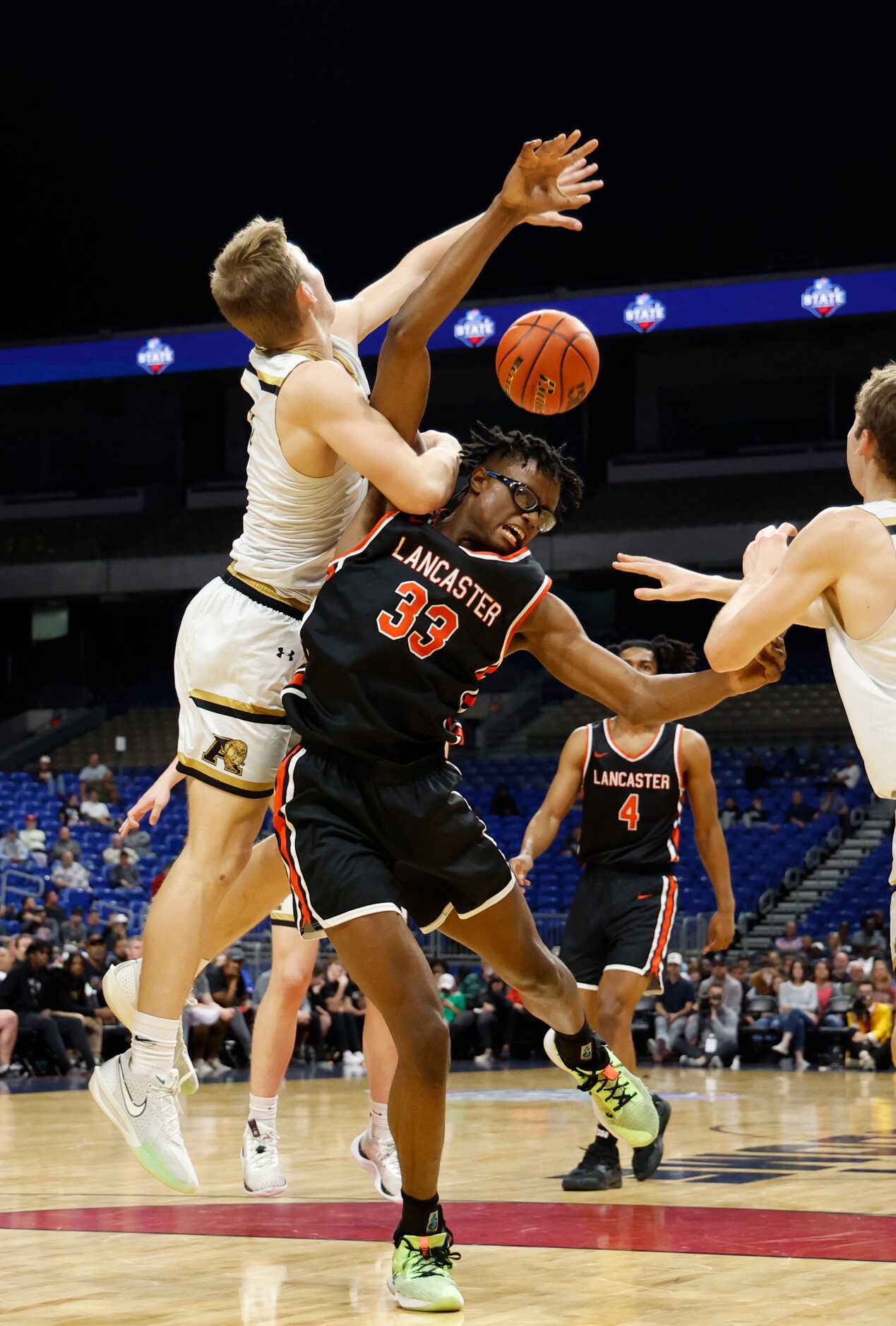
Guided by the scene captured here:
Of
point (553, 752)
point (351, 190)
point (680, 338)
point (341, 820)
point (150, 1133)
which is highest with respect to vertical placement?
point (351, 190)

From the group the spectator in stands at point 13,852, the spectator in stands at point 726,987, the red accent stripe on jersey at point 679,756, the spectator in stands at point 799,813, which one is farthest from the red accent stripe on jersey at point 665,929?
the spectator in stands at point 799,813

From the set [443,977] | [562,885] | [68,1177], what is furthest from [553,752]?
[68,1177]

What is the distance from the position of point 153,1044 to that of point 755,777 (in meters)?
20.1

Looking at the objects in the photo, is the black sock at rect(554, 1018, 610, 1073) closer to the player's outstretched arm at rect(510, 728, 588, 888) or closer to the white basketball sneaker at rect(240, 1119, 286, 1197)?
the white basketball sneaker at rect(240, 1119, 286, 1197)

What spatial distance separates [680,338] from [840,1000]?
12.3 m

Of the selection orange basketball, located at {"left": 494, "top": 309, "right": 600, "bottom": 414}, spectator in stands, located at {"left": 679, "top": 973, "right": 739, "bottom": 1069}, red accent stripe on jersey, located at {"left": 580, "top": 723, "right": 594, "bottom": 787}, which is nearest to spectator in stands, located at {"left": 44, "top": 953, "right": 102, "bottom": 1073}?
spectator in stands, located at {"left": 679, "top": 973, "right": 739, "bottom": 1069}

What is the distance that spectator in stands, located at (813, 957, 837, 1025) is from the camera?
55.2 ft

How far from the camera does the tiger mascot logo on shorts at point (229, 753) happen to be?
4.52 metres

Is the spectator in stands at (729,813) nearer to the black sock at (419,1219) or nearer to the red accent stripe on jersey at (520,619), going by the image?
the red accent stripe on jersey at (520,619)

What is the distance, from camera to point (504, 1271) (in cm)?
429

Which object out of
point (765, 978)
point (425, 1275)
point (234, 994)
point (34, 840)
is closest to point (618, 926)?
point (425, 1275)

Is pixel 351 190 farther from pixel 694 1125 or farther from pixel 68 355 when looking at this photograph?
pixel 694 1125

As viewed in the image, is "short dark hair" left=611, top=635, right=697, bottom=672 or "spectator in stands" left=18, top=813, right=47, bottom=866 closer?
"short dark hair" left=611, top=635, right=697, bottom=672

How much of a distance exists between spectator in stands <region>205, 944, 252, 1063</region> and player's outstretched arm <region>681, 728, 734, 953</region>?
345 inches
